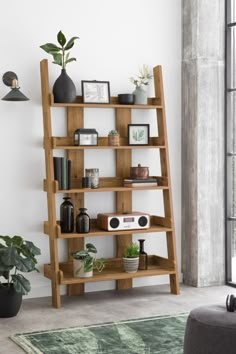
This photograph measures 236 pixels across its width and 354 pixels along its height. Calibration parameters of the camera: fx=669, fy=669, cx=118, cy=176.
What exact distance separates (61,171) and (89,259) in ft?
2.56

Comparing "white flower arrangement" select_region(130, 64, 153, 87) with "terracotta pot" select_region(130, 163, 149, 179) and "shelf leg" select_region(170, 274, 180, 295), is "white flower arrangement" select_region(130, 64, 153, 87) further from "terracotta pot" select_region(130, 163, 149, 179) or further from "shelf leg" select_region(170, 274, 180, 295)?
"shelf leg" select_region(170, 274, 180, 295)

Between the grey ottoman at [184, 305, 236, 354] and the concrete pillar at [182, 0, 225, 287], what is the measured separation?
2.56 metres

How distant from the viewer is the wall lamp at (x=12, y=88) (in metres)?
5.52

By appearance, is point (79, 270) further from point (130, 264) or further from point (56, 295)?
point (130, 264)

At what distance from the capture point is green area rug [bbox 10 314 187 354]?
14.4 feet

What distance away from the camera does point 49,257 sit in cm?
595

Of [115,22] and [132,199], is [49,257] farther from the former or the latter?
[115,22]

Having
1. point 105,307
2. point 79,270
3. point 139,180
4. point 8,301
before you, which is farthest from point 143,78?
point 8,301

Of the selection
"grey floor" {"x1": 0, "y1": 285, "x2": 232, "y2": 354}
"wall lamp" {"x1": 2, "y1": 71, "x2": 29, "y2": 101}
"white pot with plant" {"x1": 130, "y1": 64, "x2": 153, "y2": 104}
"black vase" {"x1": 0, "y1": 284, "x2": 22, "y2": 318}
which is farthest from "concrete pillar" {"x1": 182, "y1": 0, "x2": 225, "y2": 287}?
"black vase" {"x1": 0, "y1": 284, "x2": 22, "y2": 318}

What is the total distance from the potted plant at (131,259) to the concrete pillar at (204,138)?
0.74m

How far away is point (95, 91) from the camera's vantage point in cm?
590

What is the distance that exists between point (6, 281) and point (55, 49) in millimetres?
2016

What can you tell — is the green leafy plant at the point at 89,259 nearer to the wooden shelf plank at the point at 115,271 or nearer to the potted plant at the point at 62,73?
the wooden shelf plank at the point at 115,271

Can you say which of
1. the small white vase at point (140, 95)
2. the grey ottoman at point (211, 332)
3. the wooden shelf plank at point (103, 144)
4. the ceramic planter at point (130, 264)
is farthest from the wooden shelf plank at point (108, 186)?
the grey ottoman at point (211, 332)
